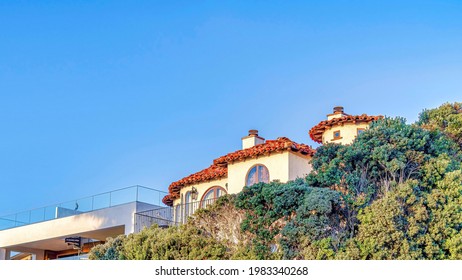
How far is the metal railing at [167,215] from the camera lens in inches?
1179

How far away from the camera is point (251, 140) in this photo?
30766 millimetres

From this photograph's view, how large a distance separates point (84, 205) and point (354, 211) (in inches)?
710

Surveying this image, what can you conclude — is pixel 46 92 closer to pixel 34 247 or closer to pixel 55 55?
pixel 55 55

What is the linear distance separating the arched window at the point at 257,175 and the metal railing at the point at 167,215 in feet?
8.21

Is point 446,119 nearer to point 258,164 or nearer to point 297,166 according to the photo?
point 297,166

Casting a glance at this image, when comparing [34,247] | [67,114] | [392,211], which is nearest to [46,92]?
[67,114]

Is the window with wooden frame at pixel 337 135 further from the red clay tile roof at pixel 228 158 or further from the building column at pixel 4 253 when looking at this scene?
the building column at pixel 4 253

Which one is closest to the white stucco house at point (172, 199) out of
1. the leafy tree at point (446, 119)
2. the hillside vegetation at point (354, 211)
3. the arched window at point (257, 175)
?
the arched window at point (257, 175)

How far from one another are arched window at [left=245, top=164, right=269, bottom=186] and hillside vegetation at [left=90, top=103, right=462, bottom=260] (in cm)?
528

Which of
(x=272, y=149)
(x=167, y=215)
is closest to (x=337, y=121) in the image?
(x=272, y=149)

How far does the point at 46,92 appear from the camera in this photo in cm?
3788

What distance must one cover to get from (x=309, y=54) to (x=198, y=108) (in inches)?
293

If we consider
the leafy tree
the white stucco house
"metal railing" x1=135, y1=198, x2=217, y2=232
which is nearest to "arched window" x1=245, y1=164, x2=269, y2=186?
the white stucco house
